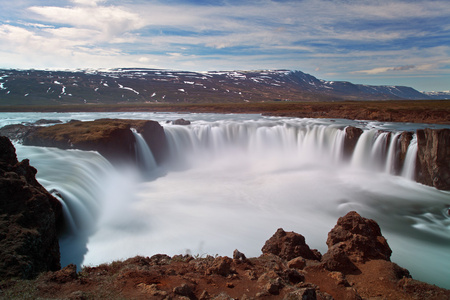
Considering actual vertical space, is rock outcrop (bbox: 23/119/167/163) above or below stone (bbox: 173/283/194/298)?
above

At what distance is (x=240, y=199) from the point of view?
19.0 meters

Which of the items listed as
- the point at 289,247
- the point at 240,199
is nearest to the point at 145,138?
the point at 240,199

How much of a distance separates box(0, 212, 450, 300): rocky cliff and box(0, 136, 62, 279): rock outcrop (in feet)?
2.46

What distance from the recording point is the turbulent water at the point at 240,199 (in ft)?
41.1

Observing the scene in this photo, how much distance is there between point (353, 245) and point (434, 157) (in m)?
16.0

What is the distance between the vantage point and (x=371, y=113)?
150ft

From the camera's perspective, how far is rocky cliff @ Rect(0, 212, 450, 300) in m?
5.34

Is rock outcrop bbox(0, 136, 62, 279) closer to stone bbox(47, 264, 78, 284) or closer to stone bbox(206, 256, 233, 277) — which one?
stone bbox(47, 264, 78, 284)

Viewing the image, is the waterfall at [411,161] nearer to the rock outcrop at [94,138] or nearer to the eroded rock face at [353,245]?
the eroded rock face at [353,245]

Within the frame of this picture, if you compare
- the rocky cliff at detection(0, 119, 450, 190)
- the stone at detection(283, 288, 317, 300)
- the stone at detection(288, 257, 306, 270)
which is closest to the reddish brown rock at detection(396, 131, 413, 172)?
the rocky cliff at detection(0, 119, 450, 190)

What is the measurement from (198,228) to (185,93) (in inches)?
5209

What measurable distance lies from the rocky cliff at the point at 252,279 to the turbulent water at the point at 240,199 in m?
4.42

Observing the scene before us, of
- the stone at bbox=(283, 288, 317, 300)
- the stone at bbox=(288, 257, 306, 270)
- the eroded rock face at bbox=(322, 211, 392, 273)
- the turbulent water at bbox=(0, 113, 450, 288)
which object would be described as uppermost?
the stone at bbox=(283, 288, 317, 300)

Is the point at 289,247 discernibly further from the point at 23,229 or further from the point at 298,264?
the point at 23,229
